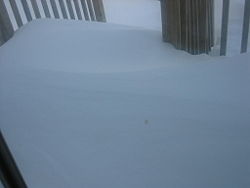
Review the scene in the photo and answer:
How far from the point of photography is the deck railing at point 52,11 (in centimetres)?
244

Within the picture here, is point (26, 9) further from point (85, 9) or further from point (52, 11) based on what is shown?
point (85, 9)

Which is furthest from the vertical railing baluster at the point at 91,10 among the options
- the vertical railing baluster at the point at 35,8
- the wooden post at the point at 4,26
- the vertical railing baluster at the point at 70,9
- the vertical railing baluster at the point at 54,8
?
the wooden post at the point at 4,26

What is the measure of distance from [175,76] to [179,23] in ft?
1.42

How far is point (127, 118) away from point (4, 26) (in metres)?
1.54

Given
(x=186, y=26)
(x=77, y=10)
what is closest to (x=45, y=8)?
(x=77, y=10)

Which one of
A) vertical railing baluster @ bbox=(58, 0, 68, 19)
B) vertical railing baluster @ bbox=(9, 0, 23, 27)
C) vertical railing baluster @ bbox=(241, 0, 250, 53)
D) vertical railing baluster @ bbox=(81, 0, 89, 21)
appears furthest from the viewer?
vertical railing baluster @ bbox=(81, 0, 89, 21)

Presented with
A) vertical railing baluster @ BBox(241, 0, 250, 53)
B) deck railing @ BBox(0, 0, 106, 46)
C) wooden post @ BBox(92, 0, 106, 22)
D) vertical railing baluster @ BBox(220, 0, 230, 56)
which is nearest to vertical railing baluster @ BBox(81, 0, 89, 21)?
deck railing @ BBox(0, 0, 106, 46)

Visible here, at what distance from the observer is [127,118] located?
4.36 ft

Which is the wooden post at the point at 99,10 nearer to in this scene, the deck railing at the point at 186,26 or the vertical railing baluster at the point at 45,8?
the vertical railing baluster at the point at 45,8

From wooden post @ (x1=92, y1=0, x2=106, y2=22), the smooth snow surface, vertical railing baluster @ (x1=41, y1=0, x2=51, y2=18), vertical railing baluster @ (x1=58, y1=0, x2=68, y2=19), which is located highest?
the smooth snow surface

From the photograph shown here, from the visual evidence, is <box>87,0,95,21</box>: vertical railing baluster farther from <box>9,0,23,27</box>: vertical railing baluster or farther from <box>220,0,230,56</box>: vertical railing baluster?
<box>220,0,230,56</box>: vertical railing baluster

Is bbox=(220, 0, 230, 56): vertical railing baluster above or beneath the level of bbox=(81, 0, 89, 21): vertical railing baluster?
above

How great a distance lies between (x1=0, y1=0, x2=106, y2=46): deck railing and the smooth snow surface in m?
0.70

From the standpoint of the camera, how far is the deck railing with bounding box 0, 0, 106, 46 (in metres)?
2.44
